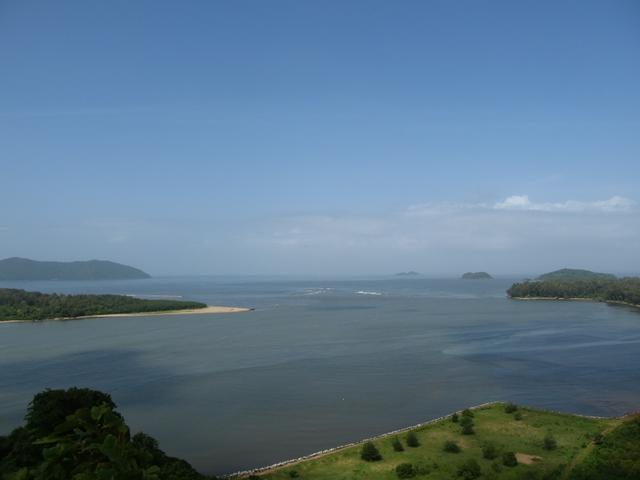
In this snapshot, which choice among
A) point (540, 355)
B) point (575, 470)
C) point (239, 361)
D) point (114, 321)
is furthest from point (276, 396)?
point (114, 321)

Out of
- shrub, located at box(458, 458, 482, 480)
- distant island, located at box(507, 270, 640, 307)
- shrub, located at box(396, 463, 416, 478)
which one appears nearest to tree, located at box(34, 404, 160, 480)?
shrub, located at box(396, 463, 416, 478)

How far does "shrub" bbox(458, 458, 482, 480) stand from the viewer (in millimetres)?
20125

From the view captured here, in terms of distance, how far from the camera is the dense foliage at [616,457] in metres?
17.9

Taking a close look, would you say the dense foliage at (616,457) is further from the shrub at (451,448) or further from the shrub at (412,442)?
the shrub at (412,442)

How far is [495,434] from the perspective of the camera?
25891 millimetres

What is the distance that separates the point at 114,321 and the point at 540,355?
68.1 meters

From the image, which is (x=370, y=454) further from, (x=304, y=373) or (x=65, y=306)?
(x=65, y=306)

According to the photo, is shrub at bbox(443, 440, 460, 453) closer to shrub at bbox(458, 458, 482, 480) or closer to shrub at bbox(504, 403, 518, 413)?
shrub at bbox(458, 458, 482, 480)

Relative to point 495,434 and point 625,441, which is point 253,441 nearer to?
point 495,434

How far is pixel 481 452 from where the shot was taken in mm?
23453

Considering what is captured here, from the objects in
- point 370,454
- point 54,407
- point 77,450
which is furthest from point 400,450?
point 77,450

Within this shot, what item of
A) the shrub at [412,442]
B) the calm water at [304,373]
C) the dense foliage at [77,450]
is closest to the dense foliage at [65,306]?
the calm water at [304,373]

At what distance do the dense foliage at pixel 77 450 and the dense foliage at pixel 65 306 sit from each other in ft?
267

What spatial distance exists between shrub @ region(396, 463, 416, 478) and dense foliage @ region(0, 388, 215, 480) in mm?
9608
